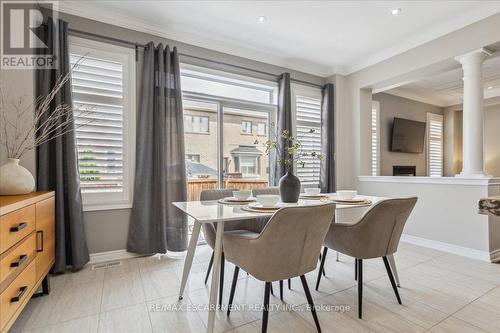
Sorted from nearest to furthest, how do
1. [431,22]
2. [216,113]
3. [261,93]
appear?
[431,22] → [216,113] → [261,93]

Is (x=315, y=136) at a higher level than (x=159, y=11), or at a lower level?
lower

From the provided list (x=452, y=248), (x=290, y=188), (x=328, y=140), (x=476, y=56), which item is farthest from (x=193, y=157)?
(x=476, y=56)

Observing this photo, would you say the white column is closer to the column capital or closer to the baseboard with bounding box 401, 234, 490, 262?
the column capital

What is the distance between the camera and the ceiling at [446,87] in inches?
175

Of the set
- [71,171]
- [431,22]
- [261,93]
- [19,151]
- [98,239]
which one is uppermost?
[431,22]

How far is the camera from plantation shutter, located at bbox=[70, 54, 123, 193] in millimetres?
2783

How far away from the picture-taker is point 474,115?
3049 millimetres

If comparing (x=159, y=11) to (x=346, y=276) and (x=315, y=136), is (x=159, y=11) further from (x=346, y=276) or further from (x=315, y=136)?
(x=346, y=276)

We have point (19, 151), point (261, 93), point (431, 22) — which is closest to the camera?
point (19, 151)

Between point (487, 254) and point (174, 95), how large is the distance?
393 cm

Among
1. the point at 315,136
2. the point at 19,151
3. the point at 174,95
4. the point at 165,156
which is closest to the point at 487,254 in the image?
the point at 315,136

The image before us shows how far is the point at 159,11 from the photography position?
2889 mm

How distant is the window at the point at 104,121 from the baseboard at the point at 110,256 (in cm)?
50

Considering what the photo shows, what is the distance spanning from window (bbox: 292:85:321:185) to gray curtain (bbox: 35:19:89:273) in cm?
300
